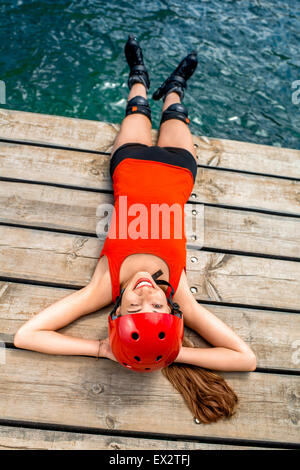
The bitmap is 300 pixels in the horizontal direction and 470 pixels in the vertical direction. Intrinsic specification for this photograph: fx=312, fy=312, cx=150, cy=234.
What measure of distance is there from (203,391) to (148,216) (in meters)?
1.15

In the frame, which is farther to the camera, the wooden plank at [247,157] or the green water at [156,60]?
the green water at [156,60]

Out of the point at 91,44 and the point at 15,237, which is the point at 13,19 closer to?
the point at 91,44

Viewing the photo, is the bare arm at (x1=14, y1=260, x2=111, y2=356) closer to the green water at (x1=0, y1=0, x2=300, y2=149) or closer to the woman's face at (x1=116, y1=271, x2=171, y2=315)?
the woman's face at (x1=116, y1=271, x2=171, y2=315)

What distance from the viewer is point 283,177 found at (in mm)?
2838

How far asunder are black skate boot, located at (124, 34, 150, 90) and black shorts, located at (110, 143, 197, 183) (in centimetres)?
99

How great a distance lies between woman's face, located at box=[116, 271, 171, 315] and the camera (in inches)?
68.5

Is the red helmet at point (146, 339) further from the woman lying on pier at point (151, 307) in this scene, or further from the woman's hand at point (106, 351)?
the woman's hand at point (106, 351)

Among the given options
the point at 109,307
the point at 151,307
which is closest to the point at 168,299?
the point at 151,307

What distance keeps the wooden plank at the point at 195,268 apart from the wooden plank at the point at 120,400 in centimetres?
53

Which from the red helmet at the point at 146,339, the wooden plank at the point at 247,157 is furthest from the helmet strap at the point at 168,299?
the wooden plank at the point at 247,157

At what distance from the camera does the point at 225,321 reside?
6.99 ft

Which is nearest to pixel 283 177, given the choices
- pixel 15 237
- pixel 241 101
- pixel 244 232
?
pixel 244 232

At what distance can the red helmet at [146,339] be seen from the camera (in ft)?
5.18

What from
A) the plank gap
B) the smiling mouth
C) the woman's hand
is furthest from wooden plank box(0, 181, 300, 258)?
the plank gap
